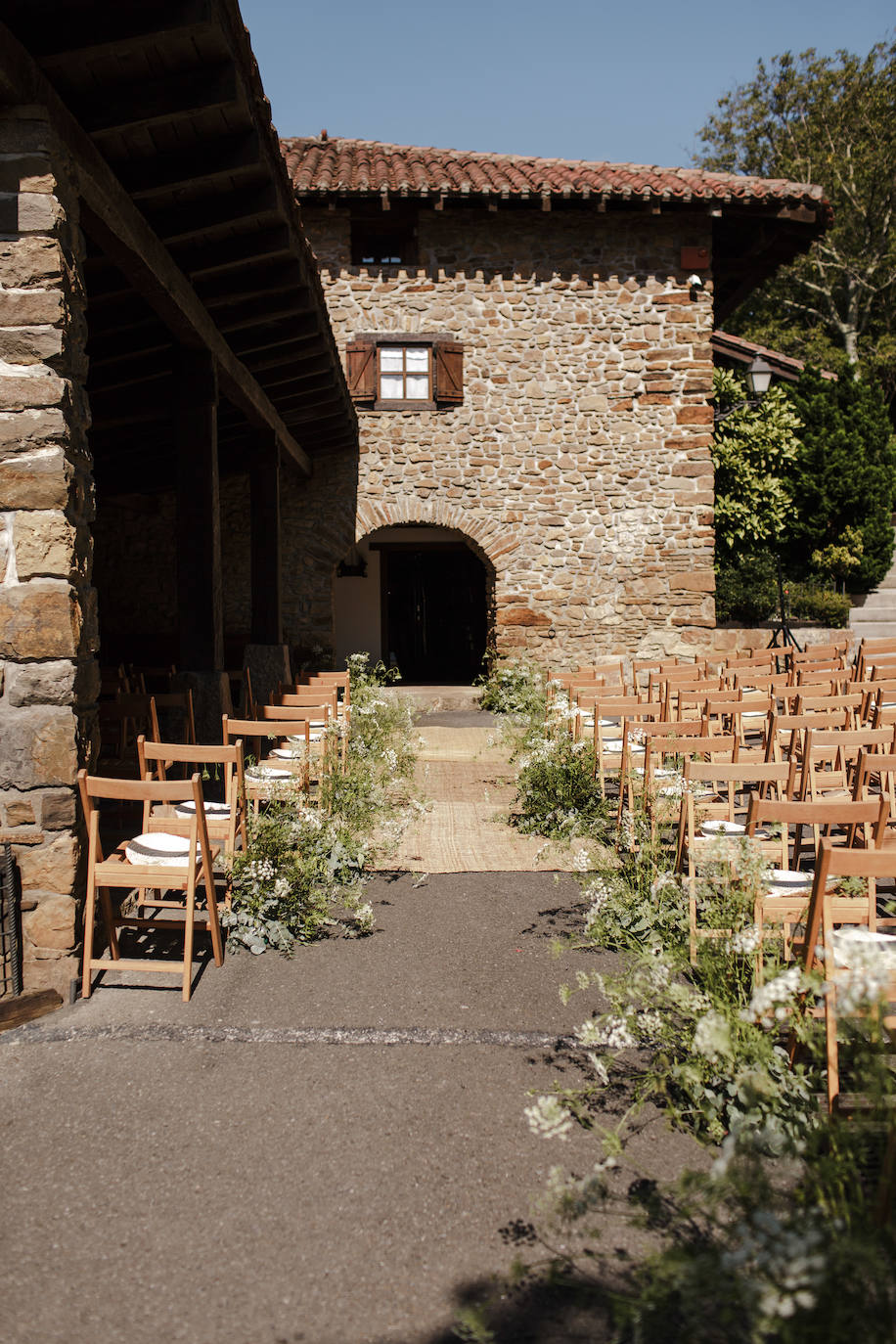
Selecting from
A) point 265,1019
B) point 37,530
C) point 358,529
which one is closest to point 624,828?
point 265,1019

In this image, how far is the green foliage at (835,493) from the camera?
15094mm

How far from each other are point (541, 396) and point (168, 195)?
792 cm

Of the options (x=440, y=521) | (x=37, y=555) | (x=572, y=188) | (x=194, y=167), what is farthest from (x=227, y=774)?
(x=572, y=188)

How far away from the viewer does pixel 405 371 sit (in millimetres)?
12156

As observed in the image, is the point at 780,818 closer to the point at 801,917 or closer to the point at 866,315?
the point at 801,917

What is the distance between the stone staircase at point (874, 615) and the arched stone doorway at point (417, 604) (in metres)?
5.58

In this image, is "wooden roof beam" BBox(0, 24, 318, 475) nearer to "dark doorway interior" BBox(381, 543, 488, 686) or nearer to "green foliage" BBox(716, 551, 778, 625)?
"green foliage" BBox(716, 551, 778, 625)

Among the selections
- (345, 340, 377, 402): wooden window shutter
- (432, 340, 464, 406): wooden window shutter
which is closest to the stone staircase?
(432, 340, 464, 406): wooden window shutter

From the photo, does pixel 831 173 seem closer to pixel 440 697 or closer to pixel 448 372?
pixel 448 372

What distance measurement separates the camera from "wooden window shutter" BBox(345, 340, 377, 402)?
11.9m

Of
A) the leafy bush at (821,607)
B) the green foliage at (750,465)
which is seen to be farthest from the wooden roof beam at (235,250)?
the leafy bush at (821,607)

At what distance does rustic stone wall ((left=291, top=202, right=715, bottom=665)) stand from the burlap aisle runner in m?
→ 4.18

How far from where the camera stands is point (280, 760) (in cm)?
591

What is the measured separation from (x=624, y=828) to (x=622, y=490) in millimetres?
8057
